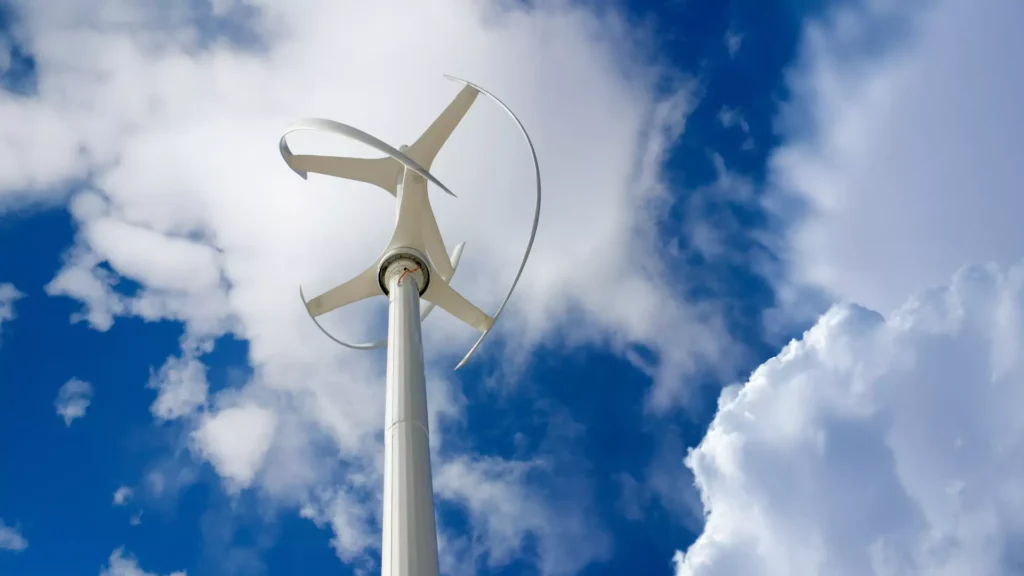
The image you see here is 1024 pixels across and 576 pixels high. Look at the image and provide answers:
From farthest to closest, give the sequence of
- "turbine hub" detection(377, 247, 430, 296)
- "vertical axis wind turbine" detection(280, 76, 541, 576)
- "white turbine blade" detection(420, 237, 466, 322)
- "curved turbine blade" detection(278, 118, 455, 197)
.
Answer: "white turbine blade" detection(420, 237, 466, 322) < "turbine hub" detection(377, 247, 430, 296) < "curved turbine blade" detection(278, 118, 455, 197) < "vertical axis wind turbine" detection(280, 76, 541, 576)

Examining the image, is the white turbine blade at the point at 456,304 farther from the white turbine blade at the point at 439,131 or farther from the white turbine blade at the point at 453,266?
the white turbine blade at the point at 439,131

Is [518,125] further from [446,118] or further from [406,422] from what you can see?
[406,422]

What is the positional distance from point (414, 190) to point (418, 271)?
2.97 metres

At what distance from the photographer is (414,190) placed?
25.0 m

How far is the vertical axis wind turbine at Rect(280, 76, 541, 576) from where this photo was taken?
15297 mm

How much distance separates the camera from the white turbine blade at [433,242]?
25094 mm

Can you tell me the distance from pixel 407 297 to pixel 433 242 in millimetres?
3799

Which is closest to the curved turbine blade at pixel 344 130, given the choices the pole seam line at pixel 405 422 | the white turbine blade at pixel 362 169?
the white turbine blade at pixel 362 169

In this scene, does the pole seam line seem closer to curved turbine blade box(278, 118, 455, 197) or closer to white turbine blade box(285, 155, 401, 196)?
curved turbine blade box(278, 118, 455, 197)

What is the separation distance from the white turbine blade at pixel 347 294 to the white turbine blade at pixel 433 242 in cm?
202

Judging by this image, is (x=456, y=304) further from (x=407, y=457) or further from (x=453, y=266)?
(x=407, y=457)

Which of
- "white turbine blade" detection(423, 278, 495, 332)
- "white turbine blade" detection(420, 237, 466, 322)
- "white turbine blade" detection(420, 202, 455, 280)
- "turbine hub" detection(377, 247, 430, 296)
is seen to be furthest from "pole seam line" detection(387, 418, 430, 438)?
"white turbine blade" detection(420, 237, 466, 322)

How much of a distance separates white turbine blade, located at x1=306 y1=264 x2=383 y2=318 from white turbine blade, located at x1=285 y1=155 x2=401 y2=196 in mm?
3699

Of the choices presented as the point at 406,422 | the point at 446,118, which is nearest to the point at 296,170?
the point at 446,118
